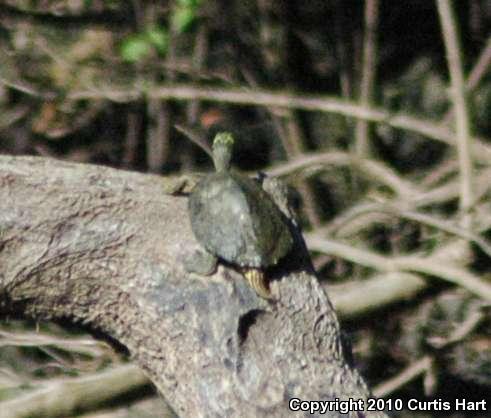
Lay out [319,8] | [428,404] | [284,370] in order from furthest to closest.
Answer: [319,8] → [428,404] → [284,370]

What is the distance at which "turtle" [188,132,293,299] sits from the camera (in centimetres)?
227

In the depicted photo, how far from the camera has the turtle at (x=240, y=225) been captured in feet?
7.44

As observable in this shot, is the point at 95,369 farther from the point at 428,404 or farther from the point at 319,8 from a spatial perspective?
the point at 319,8

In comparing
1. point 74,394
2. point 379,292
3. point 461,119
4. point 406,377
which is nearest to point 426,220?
point 379,292

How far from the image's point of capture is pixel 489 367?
4.47 m

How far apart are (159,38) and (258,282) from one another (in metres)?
2.76

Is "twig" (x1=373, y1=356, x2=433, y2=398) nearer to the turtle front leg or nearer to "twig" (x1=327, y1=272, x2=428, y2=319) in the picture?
"twig" (x1=327, y1=272, x2=428, y2=319)

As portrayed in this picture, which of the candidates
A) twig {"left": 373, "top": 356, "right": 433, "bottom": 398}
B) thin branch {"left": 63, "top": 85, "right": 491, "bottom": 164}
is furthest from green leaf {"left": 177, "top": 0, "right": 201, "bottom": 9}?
twig {"left": 373, "top": 356, "right": 433, "bottom": 398}

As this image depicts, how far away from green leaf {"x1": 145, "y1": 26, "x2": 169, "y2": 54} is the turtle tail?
2738 millimetres

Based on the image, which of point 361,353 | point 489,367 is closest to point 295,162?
point 361,353

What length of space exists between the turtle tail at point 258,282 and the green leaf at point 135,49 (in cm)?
271

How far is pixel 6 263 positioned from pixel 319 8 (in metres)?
2.82

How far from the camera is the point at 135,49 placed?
16.0 feet

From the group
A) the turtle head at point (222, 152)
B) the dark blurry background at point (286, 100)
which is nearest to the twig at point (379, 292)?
the dark blurry background at point (286, 100)
